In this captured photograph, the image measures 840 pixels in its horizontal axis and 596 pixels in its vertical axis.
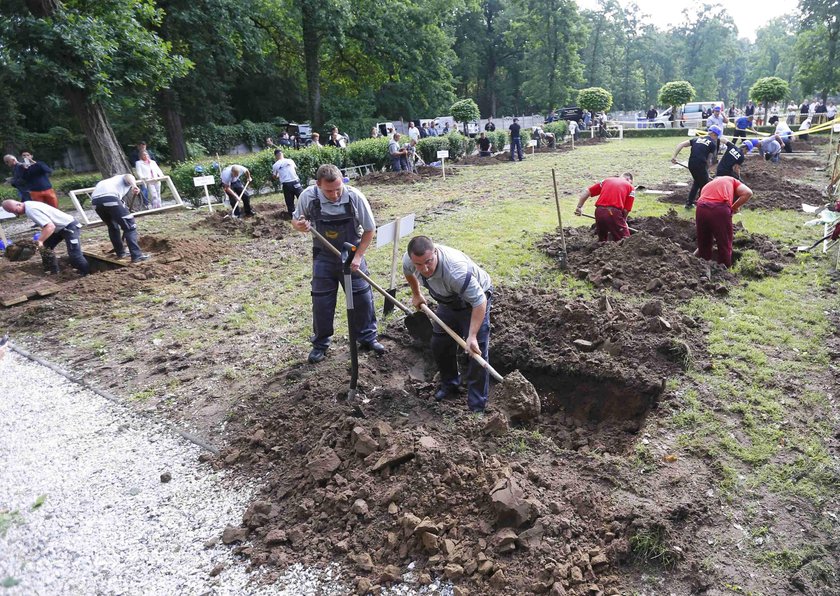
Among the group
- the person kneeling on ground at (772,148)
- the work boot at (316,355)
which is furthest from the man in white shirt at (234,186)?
the person kneeling on ground at (772,148)

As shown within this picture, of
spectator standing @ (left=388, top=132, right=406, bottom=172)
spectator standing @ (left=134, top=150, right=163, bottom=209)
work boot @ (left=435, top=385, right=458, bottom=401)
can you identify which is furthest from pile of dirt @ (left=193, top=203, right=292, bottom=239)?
work boot @ (left=435, top=385, right=458, bottom=401)

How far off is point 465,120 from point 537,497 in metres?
29.5

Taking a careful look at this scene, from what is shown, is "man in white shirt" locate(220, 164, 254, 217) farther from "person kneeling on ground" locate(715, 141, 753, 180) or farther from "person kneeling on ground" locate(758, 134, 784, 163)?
"person kneeling on ground" locate(758, 134, 784, 163)

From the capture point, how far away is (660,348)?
197 inches

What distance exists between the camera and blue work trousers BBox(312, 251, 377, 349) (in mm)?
5340

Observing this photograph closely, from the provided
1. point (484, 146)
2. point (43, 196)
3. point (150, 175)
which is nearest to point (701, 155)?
point (150, 175)

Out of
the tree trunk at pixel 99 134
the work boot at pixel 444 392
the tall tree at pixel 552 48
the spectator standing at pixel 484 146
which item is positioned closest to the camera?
the work boot at pixel 444 392

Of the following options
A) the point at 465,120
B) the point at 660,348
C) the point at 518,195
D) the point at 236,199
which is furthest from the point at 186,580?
the point at 465,120

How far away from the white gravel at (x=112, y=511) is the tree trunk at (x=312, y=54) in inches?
976

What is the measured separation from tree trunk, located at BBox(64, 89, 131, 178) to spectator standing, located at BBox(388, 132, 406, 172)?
351 inches

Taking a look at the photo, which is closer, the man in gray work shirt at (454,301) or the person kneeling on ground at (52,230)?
the man in gray work shirt at (454,301)

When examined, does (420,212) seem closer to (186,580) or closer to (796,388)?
(796,388)

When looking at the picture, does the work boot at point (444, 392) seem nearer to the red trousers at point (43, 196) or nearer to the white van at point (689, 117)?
the red trousers at point (43, 196)

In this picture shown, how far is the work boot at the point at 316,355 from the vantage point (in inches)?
215
